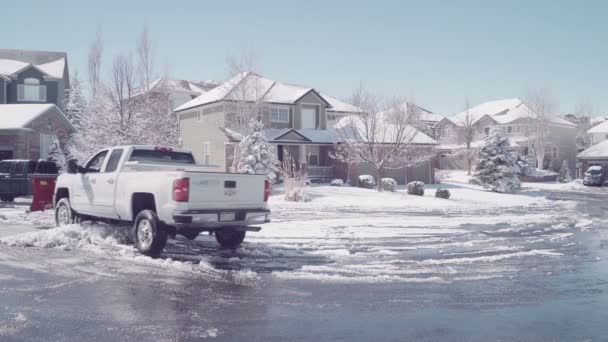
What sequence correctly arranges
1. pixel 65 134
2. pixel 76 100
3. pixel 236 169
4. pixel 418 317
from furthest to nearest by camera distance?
pixel 76 100
pixel 65 134
pixel 236 169
pixel 418 317

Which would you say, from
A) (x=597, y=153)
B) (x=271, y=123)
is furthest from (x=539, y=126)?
(x=271, y=123)

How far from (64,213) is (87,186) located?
5.62 ft

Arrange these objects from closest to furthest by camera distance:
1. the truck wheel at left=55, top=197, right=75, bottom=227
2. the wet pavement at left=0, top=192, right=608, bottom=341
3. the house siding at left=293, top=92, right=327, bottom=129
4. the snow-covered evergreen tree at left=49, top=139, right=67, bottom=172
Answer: the wet pavement at left=0, top=192, right=608, bottom=341 < the truck wheel at left=55, top=197, right=75, bottom=227 < the snow-covered evergreen tree at left=49, top=139, right=67, bottom=172 < the house siding at left=293, top=92, right=327, bottom=129

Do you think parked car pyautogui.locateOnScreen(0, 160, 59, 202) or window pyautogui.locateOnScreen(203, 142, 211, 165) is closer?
parked car pyautogui.locateOnScreen(0, 160, 59, 202)

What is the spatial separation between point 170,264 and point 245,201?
→ 5.87 ft

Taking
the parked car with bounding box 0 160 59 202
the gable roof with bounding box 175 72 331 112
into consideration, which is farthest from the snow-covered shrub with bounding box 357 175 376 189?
the parked car with bounding box 0 160 59 202

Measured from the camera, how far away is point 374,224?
1555 cm

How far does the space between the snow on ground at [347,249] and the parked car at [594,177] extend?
105 feet

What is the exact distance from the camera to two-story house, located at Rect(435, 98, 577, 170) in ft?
189

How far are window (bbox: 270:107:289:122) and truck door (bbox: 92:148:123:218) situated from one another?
2704 centimetres

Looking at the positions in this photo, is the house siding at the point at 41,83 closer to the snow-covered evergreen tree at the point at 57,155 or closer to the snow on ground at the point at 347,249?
the snow-covered evergreen tree at the point at 57,155

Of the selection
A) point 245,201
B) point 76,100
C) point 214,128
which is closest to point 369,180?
point 214,128

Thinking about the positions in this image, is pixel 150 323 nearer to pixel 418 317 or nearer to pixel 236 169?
pixel 418 317

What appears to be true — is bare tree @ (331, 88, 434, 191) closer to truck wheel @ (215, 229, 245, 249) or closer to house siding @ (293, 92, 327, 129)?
house siding @ (293, 92, 327, 129)
